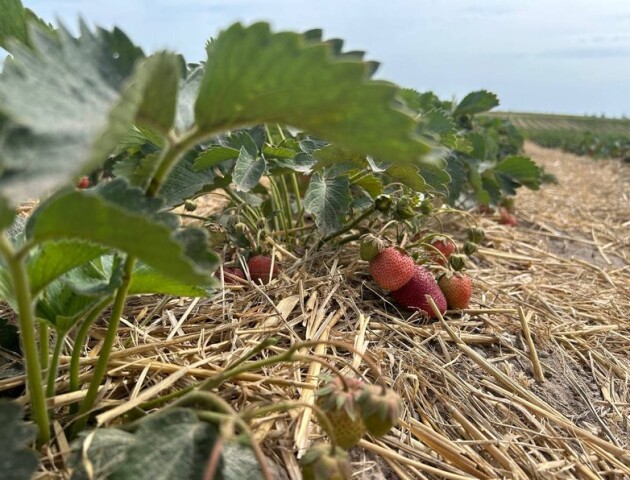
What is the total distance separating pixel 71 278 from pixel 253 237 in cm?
78

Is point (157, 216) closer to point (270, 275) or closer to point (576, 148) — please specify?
point (270, 275)

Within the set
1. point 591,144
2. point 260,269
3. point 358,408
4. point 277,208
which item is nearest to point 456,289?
point 260,269

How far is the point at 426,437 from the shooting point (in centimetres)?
96

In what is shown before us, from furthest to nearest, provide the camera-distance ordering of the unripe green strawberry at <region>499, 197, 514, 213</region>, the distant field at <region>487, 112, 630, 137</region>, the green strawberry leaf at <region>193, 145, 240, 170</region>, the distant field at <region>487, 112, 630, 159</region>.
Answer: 1. the distant field at <region>487, 112, 630, 137</region>
2. the distant field at <region>487, 112, 630, 159</region>
3. the unripe green strawberry at <region>499, 197, 514, 213</region>
4. the green strawberry leaf at <region>193, 145, 240, 170</region>

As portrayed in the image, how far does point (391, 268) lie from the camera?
1324mm

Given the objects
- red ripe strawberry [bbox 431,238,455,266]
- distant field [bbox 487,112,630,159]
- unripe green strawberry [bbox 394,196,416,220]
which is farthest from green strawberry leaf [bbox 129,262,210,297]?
distant field [bbox 487,112,630,159]

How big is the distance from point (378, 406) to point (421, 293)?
64 centimetres

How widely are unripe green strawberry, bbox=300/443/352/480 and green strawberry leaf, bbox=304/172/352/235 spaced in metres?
0.72

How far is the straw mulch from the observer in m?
0.91

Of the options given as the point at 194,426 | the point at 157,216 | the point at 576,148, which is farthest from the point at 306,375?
the point at 576,148

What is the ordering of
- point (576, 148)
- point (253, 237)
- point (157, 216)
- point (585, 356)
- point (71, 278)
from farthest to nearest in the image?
point (576, 148) < point (253, 237) < point (585, 356) < point (71, 278) < point (157, 216)

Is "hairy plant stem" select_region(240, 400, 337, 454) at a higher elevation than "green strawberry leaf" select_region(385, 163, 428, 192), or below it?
below

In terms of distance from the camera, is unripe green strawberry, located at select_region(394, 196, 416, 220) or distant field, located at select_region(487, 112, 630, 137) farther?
distant field, located at select_region(487, 112, 630, 137)

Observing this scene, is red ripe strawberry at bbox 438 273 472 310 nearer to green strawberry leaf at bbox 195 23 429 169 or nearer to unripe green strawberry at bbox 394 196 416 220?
unripe green strawberry at bbox 394 196 416 220
